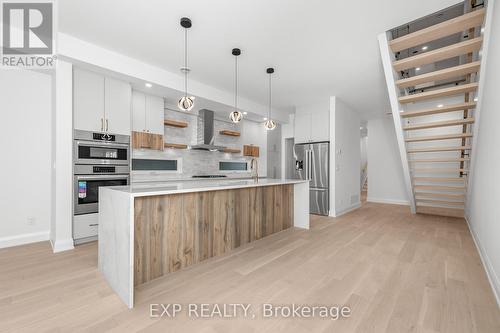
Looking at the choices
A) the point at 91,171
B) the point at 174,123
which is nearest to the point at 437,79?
the point at 174,123

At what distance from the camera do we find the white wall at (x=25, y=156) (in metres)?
3.10

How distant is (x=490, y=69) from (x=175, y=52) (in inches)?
154

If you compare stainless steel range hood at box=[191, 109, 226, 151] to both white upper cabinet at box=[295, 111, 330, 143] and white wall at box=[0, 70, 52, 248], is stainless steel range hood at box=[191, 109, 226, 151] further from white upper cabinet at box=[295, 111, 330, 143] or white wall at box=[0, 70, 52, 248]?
white wall at box=[0, 70, 52, 248]

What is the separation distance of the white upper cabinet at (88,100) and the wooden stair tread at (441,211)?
711 cm

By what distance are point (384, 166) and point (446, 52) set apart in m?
4.97

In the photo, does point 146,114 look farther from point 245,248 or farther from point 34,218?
point 245,248

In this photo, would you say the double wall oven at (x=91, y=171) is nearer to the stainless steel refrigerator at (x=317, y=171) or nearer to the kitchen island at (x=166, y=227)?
the kitchen island at (x=166, y=227)

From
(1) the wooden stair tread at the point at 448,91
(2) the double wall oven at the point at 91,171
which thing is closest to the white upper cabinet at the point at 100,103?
(2) the double wall oven at the point at 91,171

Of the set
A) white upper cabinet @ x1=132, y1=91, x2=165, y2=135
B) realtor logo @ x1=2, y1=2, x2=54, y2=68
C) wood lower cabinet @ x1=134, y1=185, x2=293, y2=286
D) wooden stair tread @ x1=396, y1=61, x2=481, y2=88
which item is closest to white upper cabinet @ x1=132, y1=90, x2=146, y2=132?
white upper cabinet @ x1=132, y1=91, x2=165, y2=135

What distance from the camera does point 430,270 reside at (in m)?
2.38

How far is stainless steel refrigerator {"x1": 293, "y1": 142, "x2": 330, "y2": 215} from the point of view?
5.27 meters

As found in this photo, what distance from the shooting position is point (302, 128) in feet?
19.1

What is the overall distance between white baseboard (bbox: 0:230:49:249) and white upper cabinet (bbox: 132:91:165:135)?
7.14 feet

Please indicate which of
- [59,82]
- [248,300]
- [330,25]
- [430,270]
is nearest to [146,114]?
[59,82]
